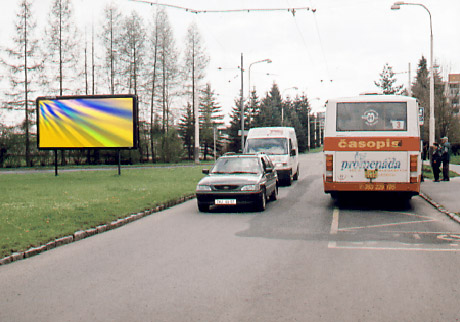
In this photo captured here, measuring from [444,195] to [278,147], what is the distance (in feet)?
26.2

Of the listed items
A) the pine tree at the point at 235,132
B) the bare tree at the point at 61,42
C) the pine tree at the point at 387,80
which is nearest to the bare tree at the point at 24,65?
the bare tree at the point at 61,42

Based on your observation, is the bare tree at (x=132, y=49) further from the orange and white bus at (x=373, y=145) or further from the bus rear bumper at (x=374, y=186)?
the bus rear bumper at (x=374, y=186)

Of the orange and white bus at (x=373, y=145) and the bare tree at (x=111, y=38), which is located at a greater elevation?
the bare tree at (x=111, y=38)

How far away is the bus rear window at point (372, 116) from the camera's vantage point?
44.3 feet

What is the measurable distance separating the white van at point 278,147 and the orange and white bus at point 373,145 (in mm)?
7460

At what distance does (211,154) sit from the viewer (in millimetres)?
72438

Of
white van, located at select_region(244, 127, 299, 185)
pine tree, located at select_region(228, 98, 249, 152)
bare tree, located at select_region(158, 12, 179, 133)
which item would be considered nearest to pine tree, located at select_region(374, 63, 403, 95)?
pine tree, located at select_region(228, 98, 249, 152)

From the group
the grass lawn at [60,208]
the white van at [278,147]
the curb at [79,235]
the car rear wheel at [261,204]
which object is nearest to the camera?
the curb at [79,235]

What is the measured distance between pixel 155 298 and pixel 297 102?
114 m

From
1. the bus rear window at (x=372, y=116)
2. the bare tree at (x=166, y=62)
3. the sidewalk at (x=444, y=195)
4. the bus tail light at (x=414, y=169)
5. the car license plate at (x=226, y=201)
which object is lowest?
the sidewalk at (x=444, y=195)

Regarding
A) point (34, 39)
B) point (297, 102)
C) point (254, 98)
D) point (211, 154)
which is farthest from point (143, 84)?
point (297, 102)

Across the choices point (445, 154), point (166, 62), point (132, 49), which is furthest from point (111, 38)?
point (445, 154)

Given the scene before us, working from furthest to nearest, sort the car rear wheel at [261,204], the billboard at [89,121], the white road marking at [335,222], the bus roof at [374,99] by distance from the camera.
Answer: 1. the billboard at [89,121]
2. the bus roof at [374,99]
3. the car rear wheel at [261,204]
4. the white road marking at [335,222]

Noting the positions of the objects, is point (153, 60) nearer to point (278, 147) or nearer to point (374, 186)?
point (278, 147)
